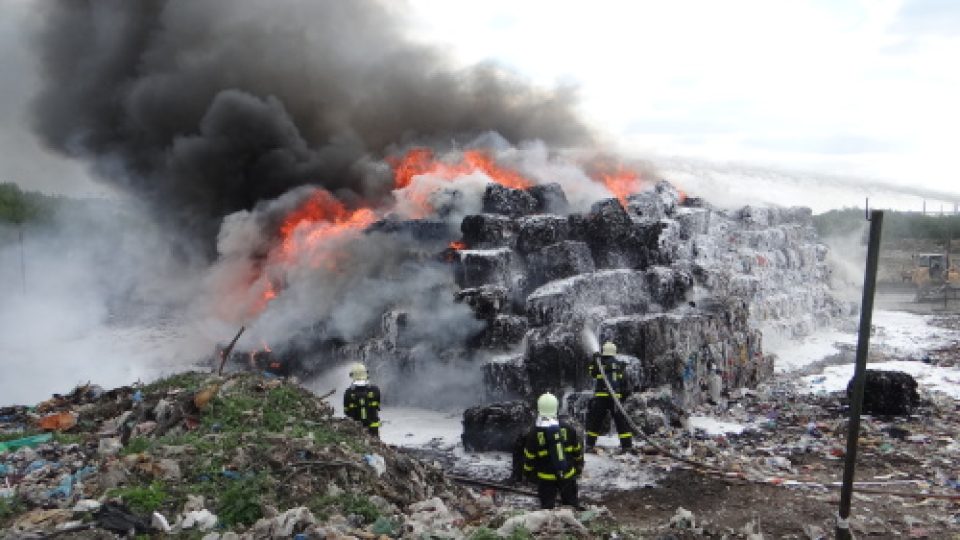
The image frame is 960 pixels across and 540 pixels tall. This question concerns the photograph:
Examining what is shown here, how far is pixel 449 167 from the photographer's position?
91.7 ft

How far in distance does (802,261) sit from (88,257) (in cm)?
3475

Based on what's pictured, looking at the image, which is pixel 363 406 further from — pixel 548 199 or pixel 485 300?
pixel 548 199

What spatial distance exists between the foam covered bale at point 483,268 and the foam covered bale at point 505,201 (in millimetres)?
3715

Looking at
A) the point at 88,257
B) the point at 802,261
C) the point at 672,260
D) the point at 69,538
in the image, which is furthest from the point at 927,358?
the point at 88,257

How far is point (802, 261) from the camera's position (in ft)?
97.5

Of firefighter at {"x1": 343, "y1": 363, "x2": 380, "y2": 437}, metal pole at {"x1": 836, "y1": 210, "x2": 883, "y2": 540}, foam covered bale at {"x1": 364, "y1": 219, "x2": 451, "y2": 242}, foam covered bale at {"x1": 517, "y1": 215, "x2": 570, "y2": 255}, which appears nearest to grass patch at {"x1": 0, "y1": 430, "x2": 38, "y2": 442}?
firefighter at {"x1": 343, "y1": 363, "x2": 380, "y2": 437}

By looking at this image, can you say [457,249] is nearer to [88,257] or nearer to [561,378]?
[561,378]

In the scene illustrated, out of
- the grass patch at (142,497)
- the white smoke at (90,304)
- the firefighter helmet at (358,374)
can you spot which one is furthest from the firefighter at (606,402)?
the white smoke at (90,304)

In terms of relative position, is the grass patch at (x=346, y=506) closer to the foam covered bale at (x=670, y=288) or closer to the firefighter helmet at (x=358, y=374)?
the firefighter helmet at (x=358, y=374)

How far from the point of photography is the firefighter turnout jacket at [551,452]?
786 centimetres

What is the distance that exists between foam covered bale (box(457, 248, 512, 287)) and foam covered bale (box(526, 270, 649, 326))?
1.23 m

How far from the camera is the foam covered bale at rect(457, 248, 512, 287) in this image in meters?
18.4

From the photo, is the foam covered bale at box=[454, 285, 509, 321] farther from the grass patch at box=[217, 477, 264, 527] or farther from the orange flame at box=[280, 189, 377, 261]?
the grass patch at box=[217, 477, 264, 527]

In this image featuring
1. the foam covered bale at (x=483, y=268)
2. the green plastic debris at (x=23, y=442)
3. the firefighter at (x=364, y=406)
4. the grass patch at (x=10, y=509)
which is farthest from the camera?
the foam covered bale at (x=483, y=268)
